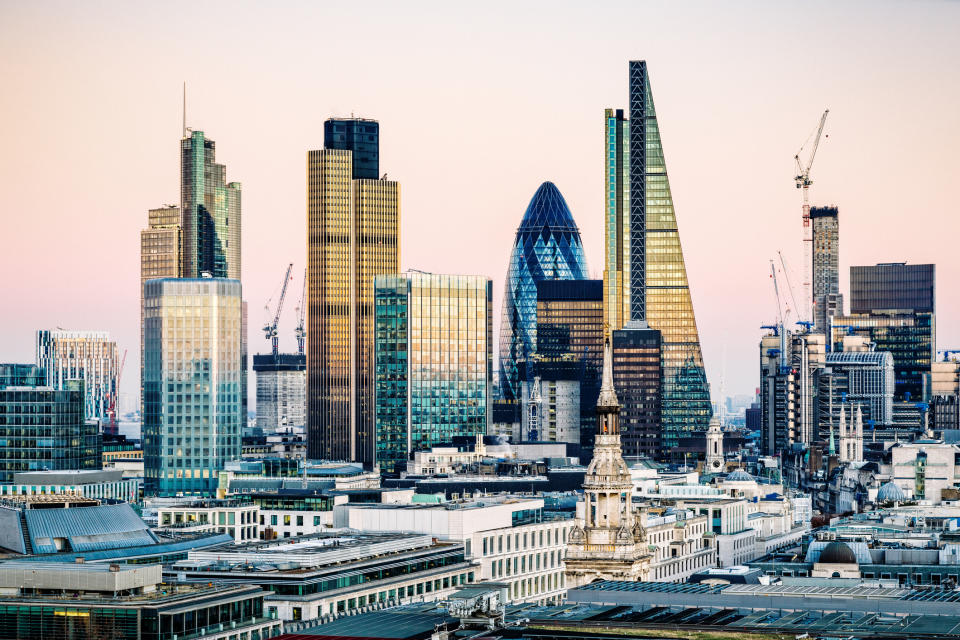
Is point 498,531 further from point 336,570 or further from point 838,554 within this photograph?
point 336,570

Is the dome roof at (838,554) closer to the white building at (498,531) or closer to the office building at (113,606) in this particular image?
the white building at (498,531)

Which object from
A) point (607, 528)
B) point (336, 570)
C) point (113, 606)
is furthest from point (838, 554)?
point (113, 606)

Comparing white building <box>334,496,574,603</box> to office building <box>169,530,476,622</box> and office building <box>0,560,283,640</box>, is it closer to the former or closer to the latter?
office building <box>169,530,476,622</box>

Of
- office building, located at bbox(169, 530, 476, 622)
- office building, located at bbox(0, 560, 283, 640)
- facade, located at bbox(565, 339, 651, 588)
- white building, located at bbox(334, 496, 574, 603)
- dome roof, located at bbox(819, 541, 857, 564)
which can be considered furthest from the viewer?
white building, located at bbox(334, 496, 574, 603)

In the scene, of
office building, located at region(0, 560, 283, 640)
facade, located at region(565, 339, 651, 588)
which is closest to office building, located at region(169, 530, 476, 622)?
office building, located at region(0, 560, 283, 640)

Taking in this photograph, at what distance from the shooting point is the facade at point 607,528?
4599 inches

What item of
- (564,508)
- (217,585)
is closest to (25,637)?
(217,585)

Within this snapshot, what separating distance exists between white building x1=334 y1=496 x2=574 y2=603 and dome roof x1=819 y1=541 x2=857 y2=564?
16.2 meters

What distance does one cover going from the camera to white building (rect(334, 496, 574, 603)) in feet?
454

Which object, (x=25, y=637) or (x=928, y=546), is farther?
(x=928, y=546)

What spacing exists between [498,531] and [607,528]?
24114 millimetres

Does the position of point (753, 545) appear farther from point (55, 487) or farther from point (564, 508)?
point (55, 487)

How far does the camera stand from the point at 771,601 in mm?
94375

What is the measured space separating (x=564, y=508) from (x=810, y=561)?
40.8 metres
